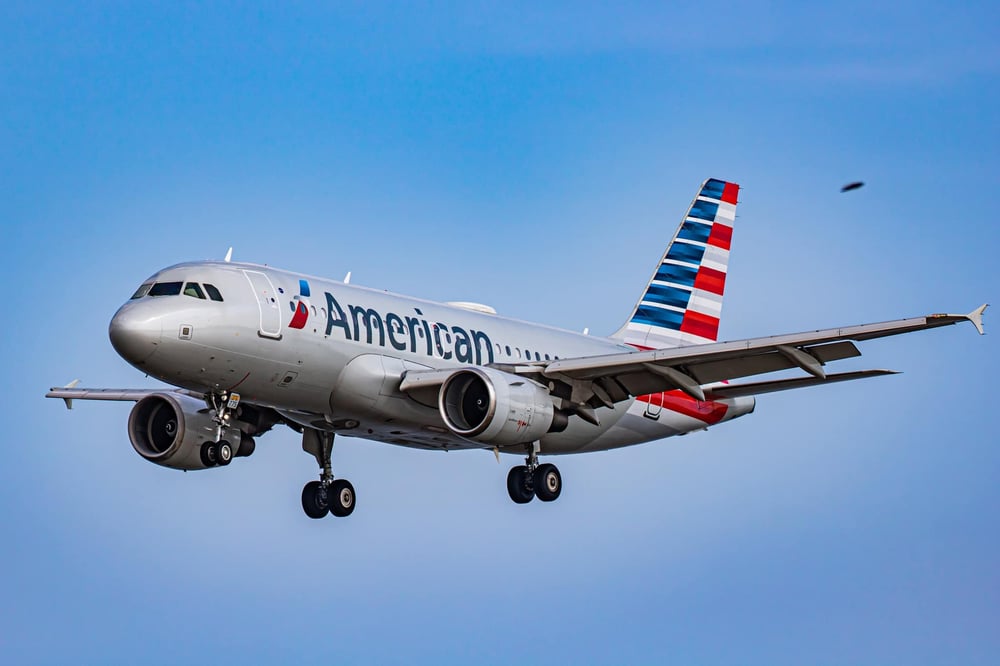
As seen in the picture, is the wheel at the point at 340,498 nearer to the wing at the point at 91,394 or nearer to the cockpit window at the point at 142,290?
the wing at the point at 91,394

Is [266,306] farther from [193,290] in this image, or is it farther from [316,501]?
[316,501]

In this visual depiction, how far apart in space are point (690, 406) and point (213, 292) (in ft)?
54.2

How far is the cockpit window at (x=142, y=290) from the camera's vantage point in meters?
35.9

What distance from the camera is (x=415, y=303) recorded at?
40812 millimetres

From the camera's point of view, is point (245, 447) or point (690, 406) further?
point (690, 406)

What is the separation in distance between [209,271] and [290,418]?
593cm

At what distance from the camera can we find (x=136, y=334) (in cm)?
3434

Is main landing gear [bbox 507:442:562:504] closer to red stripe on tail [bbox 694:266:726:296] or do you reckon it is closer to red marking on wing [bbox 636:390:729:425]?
red marking on wing [bbox 636:390:729:425]

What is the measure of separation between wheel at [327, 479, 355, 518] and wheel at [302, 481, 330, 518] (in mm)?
182

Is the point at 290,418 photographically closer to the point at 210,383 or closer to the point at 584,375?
the point at 210,383

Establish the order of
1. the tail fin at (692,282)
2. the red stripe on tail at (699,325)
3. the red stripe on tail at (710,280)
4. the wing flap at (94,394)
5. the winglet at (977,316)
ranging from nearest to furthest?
the winglet at (977,316) → the wing flap at (94,394) → the tail fin at (692,282) → the red stripe on tail at (699,325) → the red stripe on tail at (710,280)

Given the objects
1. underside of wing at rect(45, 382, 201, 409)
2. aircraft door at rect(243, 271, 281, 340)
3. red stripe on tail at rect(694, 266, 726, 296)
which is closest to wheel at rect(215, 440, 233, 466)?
aircraft door at rect(243, 271, 281, 340)

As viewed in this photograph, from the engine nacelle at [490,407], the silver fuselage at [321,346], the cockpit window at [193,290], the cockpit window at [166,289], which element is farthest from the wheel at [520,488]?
the cockpit window at [166,289]

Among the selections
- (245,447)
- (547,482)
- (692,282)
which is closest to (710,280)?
(692,282)
